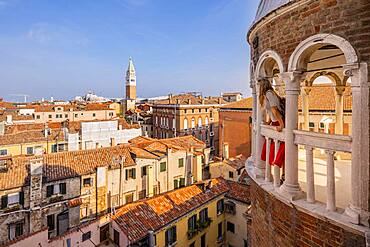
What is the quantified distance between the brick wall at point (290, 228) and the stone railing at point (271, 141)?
35 cm

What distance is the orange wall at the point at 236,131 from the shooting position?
36656 millimetres

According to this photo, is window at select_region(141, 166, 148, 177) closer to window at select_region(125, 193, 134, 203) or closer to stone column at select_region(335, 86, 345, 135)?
window at select_region(125, 193, 134, 203)

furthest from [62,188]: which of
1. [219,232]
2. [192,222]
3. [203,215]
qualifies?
[219,232]

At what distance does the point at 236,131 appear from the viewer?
1510 inches

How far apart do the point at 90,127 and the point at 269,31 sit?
121 ft

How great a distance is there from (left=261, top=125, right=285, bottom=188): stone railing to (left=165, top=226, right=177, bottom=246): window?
47.7 feet

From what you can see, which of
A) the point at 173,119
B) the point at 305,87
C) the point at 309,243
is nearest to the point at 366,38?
the point at 309,243

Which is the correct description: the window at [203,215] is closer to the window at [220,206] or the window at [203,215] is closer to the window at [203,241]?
the window at [203,241]

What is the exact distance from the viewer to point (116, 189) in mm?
24203

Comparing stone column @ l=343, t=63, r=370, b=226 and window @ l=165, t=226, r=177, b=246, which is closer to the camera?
stone column @ l=343, t=63, r=370, b=226

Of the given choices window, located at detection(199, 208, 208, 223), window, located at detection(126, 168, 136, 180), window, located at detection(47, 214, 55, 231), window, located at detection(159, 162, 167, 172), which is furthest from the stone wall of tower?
window, located at detection(199, 208, 208, 223)

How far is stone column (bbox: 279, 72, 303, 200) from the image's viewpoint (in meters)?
4.20

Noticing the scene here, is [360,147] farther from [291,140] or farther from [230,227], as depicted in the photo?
[230,227]

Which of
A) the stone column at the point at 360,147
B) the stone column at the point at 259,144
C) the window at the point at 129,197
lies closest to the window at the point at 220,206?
the window at the point at 129,197
